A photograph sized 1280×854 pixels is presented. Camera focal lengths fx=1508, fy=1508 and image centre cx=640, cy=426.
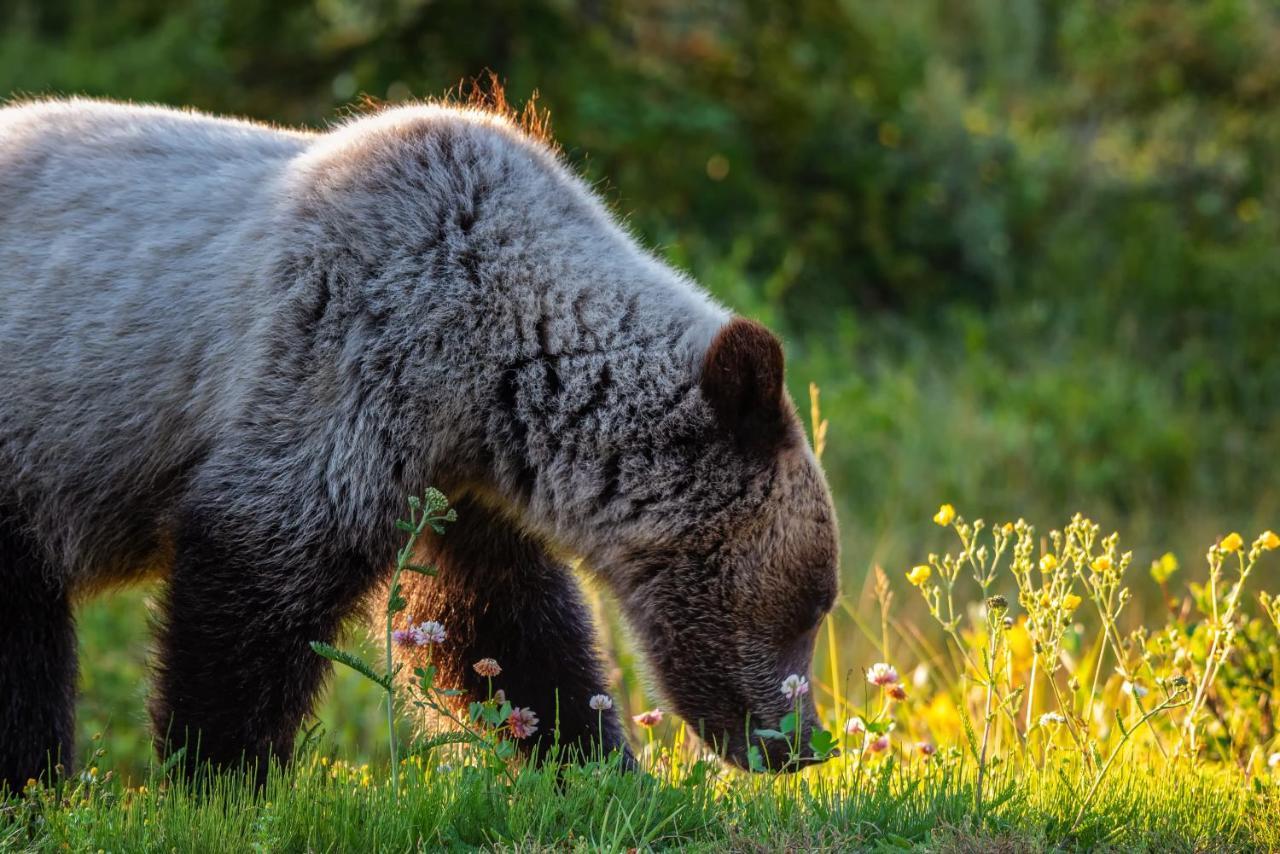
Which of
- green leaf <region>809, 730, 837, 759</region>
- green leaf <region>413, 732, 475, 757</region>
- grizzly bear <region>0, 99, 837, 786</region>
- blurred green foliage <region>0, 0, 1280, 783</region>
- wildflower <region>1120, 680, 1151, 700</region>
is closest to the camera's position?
green leaf <region>413, 732, 475, 757</region>

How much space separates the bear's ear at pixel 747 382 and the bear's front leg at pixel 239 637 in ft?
3.60

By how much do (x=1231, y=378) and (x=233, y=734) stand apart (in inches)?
425

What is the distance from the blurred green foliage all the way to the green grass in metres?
5.35

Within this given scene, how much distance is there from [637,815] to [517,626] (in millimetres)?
1458

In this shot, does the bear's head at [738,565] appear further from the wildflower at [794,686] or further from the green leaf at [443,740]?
the green leaf at [443,740]

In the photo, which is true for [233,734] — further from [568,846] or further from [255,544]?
[568,846]

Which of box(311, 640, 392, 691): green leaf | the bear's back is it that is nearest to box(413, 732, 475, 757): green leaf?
box(311, 640, 392, 691): green leaf

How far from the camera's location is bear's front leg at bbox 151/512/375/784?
391 centimetres

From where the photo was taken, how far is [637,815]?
135 inches

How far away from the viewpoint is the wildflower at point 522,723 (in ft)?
13.2

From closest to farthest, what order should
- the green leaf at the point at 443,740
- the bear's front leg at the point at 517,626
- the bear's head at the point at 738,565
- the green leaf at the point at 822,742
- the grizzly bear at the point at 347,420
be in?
the green leaf at the point at 443,740 < the green leaf at the point at 822,742 < the grizzly bear at the point at 347,420 < the bear's head at the point at 738,565 < the bear's front leg at the point at 517,626

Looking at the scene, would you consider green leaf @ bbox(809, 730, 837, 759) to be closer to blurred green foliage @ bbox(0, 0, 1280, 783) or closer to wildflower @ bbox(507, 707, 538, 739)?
wildflower @ bbox(507, 707, 538, 739)

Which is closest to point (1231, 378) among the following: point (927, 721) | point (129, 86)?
point (927, 721)

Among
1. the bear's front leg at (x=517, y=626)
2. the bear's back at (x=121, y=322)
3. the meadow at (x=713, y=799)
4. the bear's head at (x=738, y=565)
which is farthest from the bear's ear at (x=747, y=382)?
the bear's back at (x=121, y=322)
